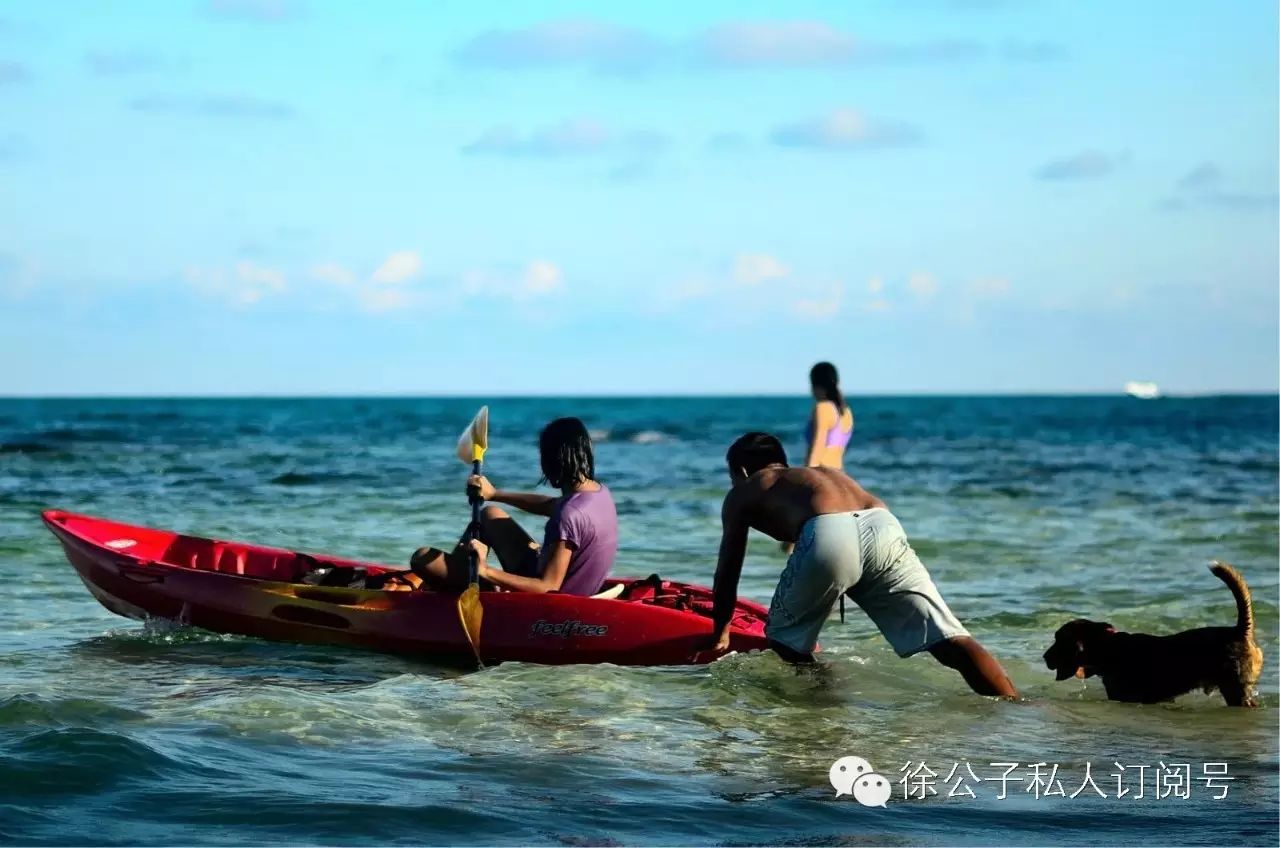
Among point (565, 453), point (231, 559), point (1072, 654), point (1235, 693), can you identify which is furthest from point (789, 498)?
point (231, 559)

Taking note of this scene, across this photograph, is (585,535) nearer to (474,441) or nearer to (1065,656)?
(474,441)

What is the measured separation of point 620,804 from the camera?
19.6ft

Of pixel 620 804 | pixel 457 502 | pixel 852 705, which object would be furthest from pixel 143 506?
pixel 620 804

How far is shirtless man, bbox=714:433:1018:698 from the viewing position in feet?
24.4

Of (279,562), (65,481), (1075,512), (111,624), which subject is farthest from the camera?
(65,481)

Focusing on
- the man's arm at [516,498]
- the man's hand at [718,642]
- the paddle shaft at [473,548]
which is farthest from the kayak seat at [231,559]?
the man's hand at [718,642]

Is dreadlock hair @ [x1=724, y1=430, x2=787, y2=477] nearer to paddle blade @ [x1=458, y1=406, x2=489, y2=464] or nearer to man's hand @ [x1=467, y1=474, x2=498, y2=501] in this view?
man's hand @ [x1=467, y1=474, x2=498, y2=501]

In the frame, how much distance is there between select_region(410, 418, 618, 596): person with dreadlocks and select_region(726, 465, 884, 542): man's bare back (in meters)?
1.32

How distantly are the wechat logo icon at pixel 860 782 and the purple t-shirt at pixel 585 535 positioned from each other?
242 cm

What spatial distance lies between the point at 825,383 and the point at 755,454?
460 centimetres

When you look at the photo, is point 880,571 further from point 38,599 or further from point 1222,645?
point 38,599

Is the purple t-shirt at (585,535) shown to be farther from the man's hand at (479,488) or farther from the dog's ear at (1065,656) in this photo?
the dog's ear at (1065,656)

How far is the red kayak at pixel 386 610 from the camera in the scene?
873 centimetres

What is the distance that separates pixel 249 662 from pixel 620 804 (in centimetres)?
405
